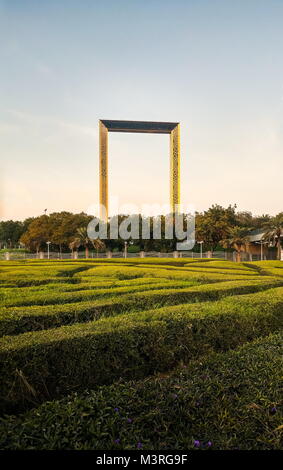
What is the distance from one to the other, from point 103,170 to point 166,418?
1763 inches

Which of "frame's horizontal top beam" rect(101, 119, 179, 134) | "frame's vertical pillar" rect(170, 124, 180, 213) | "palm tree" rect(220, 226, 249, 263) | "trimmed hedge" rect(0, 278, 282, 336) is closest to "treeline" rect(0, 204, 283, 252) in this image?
"palm tree" rect(220, 226, 249, 263)

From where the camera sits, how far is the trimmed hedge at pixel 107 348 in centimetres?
360

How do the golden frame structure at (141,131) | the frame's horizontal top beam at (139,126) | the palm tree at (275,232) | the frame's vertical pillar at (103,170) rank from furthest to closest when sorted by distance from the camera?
the frame's horizontal top beam at (139,126) < the golden frame structure at (141,131) < the frame's vertical pillar at (103,170) < the palm tree at (275,232)

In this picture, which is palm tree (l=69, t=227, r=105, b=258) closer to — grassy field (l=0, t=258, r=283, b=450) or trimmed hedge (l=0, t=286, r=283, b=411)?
grassy field (l=0, t=258, r=283, b=450)

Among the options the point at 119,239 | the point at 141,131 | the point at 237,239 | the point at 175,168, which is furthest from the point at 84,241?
the point at 237,239

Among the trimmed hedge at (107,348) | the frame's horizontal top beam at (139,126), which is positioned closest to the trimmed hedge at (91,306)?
the trimmed hedge at (107,348)

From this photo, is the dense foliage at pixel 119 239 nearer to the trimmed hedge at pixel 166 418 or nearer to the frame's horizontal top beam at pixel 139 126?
the frame's horizontal top beam at pixel 139 126

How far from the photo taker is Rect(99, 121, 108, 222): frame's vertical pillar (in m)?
45.6

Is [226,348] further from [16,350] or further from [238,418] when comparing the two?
[16,350]

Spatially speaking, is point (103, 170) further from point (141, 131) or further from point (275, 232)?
point (275, 232)

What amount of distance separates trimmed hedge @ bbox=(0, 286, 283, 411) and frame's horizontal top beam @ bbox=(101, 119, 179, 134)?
43918mm

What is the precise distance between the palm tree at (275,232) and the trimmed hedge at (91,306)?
27976 millimetres
